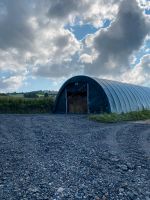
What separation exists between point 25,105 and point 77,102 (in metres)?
7.42

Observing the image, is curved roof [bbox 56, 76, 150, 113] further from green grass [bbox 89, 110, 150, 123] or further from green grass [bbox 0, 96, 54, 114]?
green grass [bbox 0, 96, 54, 114]

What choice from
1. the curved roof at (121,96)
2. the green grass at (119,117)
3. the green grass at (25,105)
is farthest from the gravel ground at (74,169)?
the green grass at (25,105)

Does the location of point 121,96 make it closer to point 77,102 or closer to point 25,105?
point 77,102

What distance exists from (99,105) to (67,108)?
16.7 feet

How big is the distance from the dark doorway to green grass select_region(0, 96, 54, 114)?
13.2 feet

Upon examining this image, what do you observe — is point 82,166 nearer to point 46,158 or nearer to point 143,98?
point 46,158

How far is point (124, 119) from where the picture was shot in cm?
2062

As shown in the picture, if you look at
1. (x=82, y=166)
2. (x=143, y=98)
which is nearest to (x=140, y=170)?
(x=82, y=166)

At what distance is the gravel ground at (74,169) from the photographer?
566cm

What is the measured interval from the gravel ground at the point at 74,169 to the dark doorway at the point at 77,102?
1563 cm

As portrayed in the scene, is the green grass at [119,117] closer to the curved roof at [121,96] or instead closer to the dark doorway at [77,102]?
the curved roof at [121,96]

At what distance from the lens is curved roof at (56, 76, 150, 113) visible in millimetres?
24609

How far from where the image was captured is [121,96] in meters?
26.2

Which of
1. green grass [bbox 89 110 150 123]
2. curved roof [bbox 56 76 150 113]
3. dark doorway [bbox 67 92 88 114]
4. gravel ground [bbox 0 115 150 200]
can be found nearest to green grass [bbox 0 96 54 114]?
curved roof [bbox 56 76 150 113]
